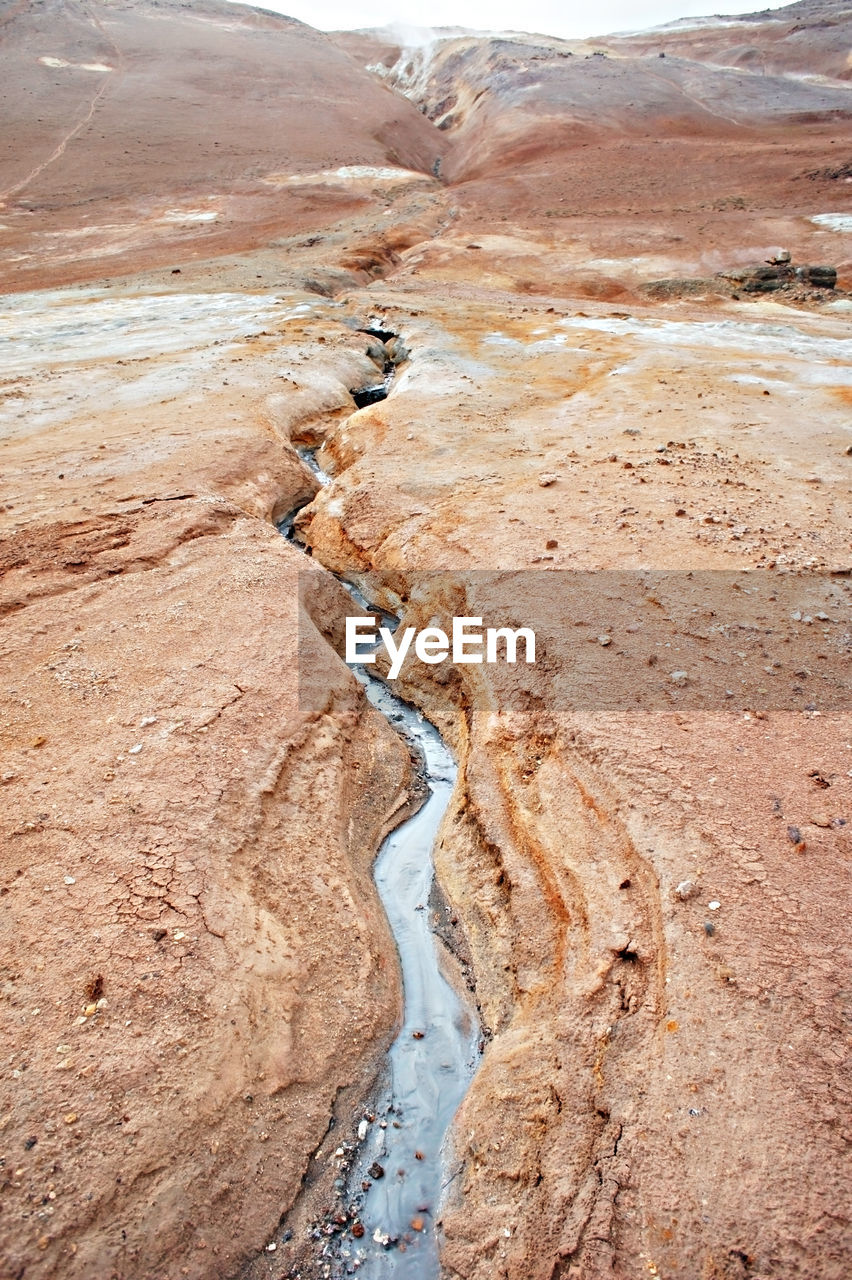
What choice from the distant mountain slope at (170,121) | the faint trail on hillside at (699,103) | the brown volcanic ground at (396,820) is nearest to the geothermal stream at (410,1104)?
the brown volcanic ground at (396,820)

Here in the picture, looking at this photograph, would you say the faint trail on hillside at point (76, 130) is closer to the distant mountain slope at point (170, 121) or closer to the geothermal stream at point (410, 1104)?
the distant mountain slope at point (170, 121)

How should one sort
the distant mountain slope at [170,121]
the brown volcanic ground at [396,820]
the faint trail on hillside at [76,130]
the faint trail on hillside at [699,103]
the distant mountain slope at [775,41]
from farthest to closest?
the distant mountain slope at [775,41] < the faint trail on hillside at [699,103] < the faint trail on hillside at [76,130] < the distant mountain slope at [170,121] < the brown volcanic ground at [396,820]

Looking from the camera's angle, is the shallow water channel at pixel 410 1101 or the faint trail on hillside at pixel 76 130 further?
the faint trail on hillside at pixel 76 130

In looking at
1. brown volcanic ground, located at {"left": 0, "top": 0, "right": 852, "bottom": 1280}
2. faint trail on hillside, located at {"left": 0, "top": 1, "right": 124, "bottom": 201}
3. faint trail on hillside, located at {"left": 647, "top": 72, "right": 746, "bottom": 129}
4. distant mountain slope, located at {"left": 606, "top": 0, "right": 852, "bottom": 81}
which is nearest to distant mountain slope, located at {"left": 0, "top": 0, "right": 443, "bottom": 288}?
faint trail on hillside, located at {"left": 0, "top": 1, "right": 124, "bottom": 201}

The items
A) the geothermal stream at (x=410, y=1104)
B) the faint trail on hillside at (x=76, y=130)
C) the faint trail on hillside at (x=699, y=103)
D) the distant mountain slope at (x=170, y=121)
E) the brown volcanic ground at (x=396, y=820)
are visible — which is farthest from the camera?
the faint trail on hillside at (x=699, y=103)

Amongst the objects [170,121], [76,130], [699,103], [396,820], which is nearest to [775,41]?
[699,103]

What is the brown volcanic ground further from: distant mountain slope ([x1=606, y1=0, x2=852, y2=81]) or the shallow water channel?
distant mountain slope ([x1=606, y1=0, x2=852, y2=81])

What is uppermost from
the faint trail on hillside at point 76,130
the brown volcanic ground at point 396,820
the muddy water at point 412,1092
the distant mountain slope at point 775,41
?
the distant mountain slope at point 775,41

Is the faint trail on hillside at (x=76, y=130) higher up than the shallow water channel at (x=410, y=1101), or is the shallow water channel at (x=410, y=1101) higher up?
the faint trail on hillside at (x=76, y=130)

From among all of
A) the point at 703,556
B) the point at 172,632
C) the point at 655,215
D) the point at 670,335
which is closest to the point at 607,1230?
the point at 172,632
